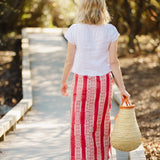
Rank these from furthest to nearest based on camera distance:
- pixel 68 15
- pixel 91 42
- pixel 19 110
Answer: pixel 68 15
pixel 19 110
pixel 91 42

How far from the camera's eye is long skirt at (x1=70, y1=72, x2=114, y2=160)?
145 inches

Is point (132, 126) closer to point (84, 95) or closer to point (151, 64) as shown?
point (84, 95)

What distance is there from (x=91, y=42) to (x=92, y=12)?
0.91 feet

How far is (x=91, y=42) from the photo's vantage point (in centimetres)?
354

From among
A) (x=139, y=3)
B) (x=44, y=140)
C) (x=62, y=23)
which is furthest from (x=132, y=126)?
(x=62, y=23)

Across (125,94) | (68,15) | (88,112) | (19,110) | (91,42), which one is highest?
(91,42)

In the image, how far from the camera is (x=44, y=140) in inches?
215

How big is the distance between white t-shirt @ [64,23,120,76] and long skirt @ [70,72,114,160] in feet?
0.46

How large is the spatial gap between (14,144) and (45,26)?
13141 millimetres

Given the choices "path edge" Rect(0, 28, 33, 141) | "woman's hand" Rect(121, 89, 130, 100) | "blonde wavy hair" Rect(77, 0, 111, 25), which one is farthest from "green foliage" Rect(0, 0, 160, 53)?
"blonde wavy hair" Rect(77, 0, 111, 25)

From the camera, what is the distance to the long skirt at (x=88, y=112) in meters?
3.69

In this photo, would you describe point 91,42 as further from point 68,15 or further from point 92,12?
point 68,15

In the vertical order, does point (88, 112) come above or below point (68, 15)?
above

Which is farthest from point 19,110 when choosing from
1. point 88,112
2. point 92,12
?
point 92,12
